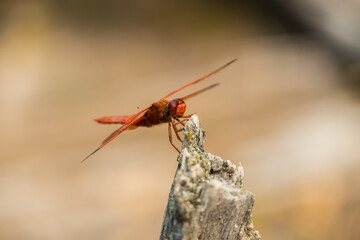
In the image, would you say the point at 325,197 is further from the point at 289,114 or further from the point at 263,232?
the point at 289,114

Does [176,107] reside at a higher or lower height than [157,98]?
lower

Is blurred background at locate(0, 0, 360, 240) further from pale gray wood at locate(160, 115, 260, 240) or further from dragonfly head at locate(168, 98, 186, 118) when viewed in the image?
pale gray wood at locate(160, 115, 260, 240)

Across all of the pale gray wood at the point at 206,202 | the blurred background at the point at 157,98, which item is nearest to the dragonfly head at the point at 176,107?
the pale gray wood at the point at 206,202

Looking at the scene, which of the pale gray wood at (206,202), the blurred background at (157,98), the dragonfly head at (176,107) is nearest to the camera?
the pale gray wood at (206,202)

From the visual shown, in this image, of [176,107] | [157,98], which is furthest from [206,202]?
[157,98]

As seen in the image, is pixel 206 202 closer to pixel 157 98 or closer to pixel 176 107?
pixel 176 107

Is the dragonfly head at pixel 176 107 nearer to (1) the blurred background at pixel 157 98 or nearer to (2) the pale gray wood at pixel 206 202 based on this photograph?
(2) the pale gray wood at pixel 206 202
